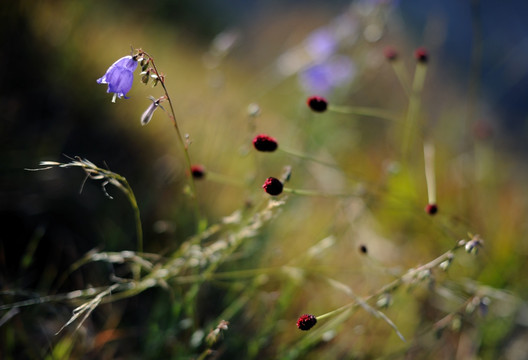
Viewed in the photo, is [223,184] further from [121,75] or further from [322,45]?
[121,75]

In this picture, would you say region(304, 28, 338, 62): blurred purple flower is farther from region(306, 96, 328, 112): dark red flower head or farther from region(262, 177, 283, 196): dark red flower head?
region(262, 177, 283, 196): dark red flower head

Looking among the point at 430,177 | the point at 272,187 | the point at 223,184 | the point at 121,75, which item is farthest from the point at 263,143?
the point at 223,184

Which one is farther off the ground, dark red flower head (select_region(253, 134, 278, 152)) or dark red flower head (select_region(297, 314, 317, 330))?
dark red flower head (select_region(253, 134, 278, 152))

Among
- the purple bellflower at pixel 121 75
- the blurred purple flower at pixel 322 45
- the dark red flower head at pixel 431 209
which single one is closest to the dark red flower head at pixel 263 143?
the purple bellflower at pixel 121 75

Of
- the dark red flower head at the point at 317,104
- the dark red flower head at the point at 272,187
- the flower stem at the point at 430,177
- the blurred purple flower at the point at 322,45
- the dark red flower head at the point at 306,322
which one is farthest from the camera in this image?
the blurred purple flower at the point at 322,45

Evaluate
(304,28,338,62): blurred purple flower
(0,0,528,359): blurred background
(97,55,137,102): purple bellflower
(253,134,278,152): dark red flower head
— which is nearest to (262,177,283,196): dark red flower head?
(253,134,278,152): dark red flower head

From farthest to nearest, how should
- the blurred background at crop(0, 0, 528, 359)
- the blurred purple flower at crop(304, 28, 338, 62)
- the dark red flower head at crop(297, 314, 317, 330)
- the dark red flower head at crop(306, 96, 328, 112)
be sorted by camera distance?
the blurred purple flower at crop(304, 28, 338, 62)
the blurred background at crop(0, 0, 528, 359)
the dark red flower head at crop(306, 96, 328, 112)
the dark red flower head at crop(297, 314, 317, 330)

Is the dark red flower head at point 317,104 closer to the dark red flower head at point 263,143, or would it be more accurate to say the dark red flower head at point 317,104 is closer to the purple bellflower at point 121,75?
the dark red flower head at point 263,143

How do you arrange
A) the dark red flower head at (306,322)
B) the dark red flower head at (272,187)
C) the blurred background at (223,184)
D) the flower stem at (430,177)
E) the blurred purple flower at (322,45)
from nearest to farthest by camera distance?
the dark red flower head at (306,322), the dark red flower head at (272,187), the flower stem at (430,177), the blurred background at (223,184), the blurred purple flower at (322,45)
